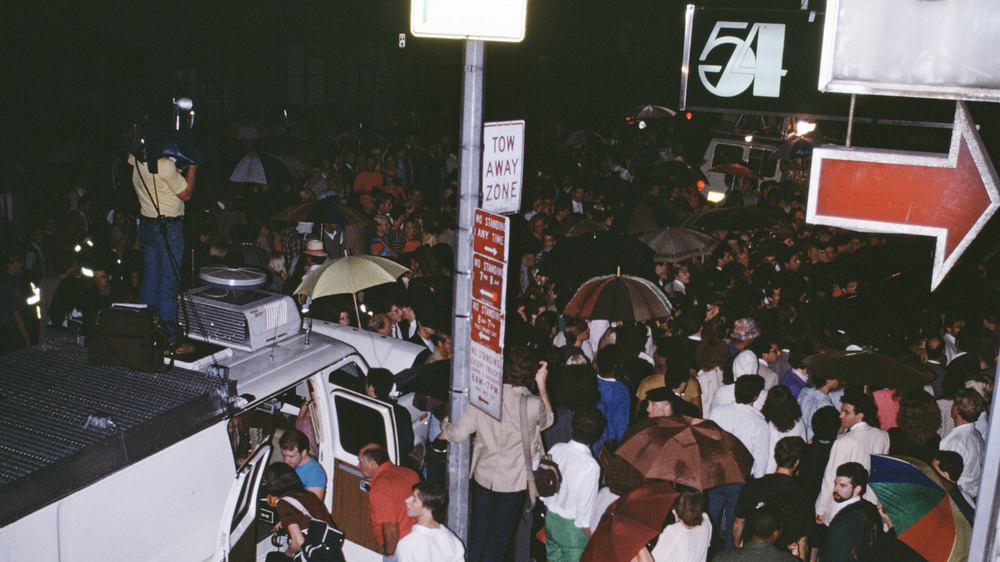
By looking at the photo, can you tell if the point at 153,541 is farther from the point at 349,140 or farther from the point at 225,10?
the point at 225,10

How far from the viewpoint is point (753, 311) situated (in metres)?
9.89

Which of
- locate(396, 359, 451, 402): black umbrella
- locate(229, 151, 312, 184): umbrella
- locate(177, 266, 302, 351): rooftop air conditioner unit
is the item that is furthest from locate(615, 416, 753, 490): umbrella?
locate(229, 151, 312, 184): umbrella

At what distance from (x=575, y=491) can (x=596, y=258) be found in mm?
4478

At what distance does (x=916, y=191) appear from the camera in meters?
3.93

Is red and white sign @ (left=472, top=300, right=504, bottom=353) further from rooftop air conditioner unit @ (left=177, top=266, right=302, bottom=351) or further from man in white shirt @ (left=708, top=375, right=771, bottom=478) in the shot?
man in white shirt @ (left=708, top=375, right=771, bottom=478)

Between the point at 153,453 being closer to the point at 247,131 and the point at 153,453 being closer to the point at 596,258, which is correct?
the point at 596,258

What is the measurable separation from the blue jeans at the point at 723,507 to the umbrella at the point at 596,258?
3.36 m

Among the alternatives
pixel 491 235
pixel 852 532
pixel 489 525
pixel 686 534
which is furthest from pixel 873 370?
pixel 491 235

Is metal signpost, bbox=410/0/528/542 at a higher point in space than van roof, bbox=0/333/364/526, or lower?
higher

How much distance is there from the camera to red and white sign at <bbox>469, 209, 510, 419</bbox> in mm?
5215

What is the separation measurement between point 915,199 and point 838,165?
1.25ft

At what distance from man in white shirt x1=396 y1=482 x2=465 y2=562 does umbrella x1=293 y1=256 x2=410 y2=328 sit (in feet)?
13.9

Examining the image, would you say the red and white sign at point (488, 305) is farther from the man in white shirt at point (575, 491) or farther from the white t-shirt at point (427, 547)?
the man in white shirt at point (575, 491)

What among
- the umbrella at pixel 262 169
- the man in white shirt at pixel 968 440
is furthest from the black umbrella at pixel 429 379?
the umbrella at pixel 262 169
